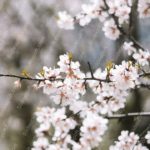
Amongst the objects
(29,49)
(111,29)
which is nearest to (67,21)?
(111,29)

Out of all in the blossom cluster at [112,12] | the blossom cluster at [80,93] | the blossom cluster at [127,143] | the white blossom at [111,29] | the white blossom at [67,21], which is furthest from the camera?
the white blossom at [67,21]

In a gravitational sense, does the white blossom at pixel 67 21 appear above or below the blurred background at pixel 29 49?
below

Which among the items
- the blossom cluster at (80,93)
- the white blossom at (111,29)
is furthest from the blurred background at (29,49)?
the blossom cluster at (80,93)

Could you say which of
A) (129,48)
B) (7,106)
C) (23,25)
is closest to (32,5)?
(23,25)

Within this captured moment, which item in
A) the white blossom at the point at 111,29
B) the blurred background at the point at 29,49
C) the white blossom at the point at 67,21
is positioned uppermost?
the blurred background at the point at 29,49

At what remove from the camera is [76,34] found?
36.1 feet

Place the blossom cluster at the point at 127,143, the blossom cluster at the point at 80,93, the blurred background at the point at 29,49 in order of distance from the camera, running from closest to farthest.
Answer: the blossom cluster at the point at 80,93, the blossom cluster at the point at 127,143, the blurred background at the point at 29,49

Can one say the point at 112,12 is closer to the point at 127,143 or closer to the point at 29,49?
the point at 127,143

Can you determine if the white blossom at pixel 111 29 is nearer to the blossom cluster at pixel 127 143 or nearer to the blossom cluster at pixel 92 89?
the blossom cluster at pixel 92 89

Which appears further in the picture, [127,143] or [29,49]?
[29,49]

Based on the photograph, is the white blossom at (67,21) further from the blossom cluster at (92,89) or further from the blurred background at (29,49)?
the blurred background at (29,49)

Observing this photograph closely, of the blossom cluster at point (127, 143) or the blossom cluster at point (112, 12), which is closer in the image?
the blossom cluster at point (127, 143)

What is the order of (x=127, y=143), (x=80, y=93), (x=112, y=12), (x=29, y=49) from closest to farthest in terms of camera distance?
1. (x=80, y=93)
2. (x=127, y=143)
3. (x=112, y=12)
4. (x=29, y=49)

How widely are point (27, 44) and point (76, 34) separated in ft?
3.97
